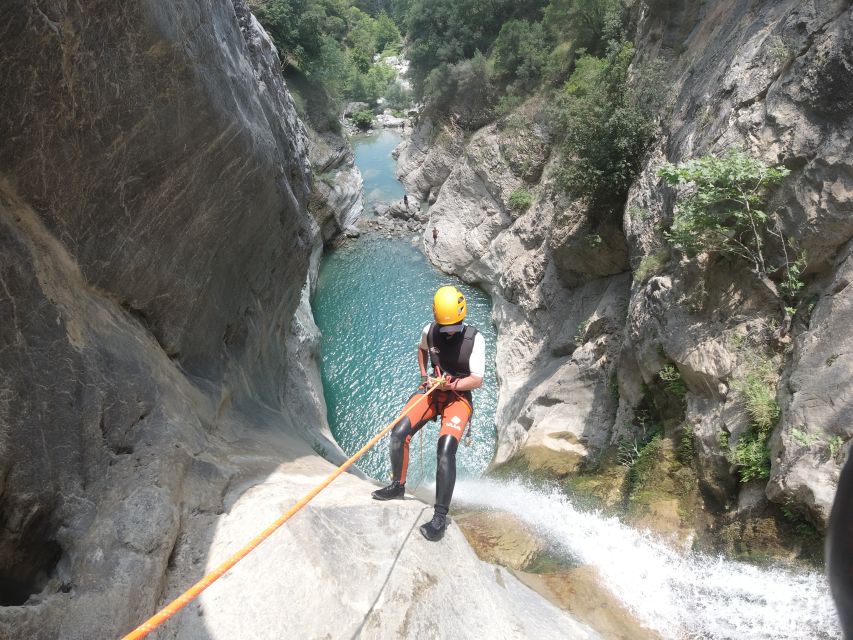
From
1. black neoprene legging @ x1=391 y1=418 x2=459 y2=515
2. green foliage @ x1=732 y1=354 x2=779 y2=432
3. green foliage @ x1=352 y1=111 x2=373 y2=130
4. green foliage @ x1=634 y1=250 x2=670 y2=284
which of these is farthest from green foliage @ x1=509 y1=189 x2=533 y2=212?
green foliage @ x1=352 y1=111 x2=373 y2=130

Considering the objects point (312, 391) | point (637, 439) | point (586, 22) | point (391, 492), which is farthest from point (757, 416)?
point (586, 22)

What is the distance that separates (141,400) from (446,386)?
3338mm

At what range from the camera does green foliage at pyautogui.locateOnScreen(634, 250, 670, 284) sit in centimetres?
991

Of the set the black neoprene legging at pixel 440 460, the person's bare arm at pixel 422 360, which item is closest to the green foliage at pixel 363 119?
the person's bare arm at pixel 422 360

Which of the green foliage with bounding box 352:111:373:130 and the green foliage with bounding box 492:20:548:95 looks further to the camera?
the green foliage with bounding box 352:111:373:130

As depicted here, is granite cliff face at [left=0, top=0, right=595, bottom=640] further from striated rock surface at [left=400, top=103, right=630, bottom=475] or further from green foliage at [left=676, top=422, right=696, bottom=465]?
striated rock surface at [left=400, top=103, right=630, bottom=475]

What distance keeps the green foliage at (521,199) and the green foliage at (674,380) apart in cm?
1363

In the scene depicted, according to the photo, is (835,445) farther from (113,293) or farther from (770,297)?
(113,293)

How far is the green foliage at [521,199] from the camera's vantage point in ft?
70.1

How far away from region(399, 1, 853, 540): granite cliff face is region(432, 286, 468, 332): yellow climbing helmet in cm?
427

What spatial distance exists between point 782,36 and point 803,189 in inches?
127

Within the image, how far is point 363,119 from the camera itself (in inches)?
1962

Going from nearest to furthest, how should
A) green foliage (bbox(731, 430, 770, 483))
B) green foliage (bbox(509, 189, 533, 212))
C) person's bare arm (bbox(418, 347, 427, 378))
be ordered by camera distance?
person's bare arm (bbox(418, 347, 427, 378)), green foliage (bbox(731, 430, 770, 483)), green foliage (bbox(509, 189, 533, 212))

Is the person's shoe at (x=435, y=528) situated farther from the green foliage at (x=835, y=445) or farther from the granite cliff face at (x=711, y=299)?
the green foliage at (x=835, y=445)
